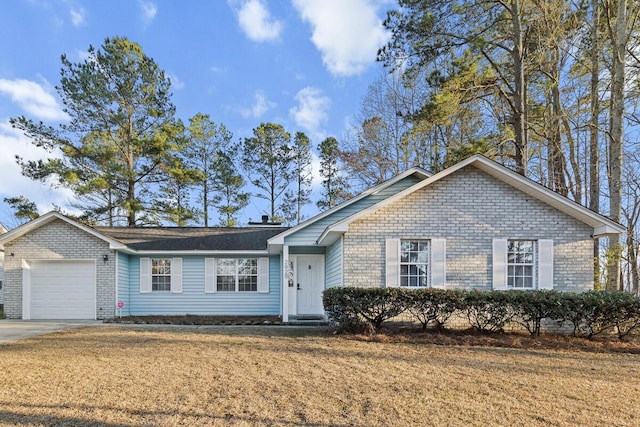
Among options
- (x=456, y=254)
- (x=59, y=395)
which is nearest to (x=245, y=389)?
(x=59, y=395)

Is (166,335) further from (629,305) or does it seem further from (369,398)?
(629,305)

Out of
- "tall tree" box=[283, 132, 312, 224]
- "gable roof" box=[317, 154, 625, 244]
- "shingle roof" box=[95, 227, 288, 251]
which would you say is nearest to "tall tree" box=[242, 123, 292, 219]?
"tall tree" box=[283, 132, 312, 224]

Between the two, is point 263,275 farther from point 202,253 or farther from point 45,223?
point 45,223

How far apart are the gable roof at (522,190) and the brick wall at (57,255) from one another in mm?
8571

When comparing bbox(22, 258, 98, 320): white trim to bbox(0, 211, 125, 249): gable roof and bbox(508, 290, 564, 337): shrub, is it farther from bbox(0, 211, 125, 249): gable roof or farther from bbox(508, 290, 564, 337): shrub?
bbox(508, 290, 564, 337): shrub

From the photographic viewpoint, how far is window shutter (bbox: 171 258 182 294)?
46.9ft

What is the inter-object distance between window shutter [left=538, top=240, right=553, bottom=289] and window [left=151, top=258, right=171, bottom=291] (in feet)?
40.6

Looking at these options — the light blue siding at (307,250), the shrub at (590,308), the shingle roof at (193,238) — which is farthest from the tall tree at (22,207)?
the shrub at (590,308)

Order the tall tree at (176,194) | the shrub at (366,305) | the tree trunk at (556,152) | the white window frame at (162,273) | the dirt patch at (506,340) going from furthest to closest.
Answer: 1. the tall tree at (176,194)
2. the tree trunk at (556,152)
3. the white window frame at (162,273)
4. the shrub at (366,305)
5. the dirt patch at (506,340)

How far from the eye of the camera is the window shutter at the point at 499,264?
10.1 meters

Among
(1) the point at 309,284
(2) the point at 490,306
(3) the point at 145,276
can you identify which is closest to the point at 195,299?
(3) the point at 145,276

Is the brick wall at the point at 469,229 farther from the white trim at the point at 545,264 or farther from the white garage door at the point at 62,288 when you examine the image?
the white garage door at the point at 62,288

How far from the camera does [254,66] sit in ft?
55.8

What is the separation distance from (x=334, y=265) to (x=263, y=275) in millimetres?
3973
